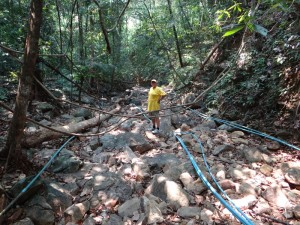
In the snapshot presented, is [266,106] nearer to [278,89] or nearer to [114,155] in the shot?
[278,89]

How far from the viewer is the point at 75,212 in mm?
2818

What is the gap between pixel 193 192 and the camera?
3299 millimetres

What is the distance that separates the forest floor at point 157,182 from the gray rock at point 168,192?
0.01 metres

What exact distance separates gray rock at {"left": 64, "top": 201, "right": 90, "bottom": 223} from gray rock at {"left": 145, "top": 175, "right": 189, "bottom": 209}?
3.01 ft

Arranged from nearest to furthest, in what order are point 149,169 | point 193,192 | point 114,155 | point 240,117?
point 193,192 < point 149,169 < point 114,155 < point 240,117

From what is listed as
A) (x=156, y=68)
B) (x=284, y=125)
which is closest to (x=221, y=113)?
(x=284, y=125)

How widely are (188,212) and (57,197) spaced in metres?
1.74

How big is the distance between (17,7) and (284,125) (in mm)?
8393

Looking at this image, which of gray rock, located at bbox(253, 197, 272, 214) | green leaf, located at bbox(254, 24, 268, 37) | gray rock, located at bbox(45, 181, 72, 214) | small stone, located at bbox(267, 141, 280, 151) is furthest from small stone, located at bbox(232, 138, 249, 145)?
green leaf, located at bbox(254, 24, 268, 37)

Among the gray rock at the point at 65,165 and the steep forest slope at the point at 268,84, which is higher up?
the steep forest slope at the point at 268,84

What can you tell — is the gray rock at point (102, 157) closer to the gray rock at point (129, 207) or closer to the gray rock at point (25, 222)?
the gray rock at point (129, 207)

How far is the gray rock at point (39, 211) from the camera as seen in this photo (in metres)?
2.68

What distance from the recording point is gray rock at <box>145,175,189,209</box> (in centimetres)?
304

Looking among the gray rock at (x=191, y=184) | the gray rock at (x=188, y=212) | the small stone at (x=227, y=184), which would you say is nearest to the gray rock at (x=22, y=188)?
the gray rock at (x=188, y=212)
